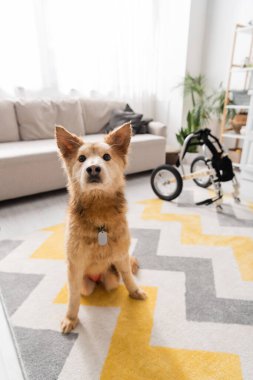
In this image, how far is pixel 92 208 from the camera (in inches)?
42.8

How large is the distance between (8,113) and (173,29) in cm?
306

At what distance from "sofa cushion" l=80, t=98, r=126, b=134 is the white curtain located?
0.38m

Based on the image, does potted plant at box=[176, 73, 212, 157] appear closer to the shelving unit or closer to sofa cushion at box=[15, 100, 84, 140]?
the shelving unit

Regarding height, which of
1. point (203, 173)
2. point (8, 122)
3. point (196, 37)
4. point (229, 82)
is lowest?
point (203, 173)

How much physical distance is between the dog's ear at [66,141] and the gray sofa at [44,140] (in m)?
1.08

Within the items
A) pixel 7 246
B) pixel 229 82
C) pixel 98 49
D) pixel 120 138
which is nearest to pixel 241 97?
pixel 229 82

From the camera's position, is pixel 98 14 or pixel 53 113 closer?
pixel 53 113

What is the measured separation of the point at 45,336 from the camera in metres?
1.09

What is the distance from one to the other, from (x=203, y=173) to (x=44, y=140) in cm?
190

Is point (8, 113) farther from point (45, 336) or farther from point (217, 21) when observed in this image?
point (217, 21)

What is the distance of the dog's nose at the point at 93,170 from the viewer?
3.21ft

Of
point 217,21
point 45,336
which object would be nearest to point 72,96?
point 217,21

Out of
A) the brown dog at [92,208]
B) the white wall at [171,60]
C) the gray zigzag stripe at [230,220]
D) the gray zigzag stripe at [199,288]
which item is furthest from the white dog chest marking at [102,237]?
the white wall at [171,60]

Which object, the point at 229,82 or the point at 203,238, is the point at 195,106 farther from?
the point at 203,238
